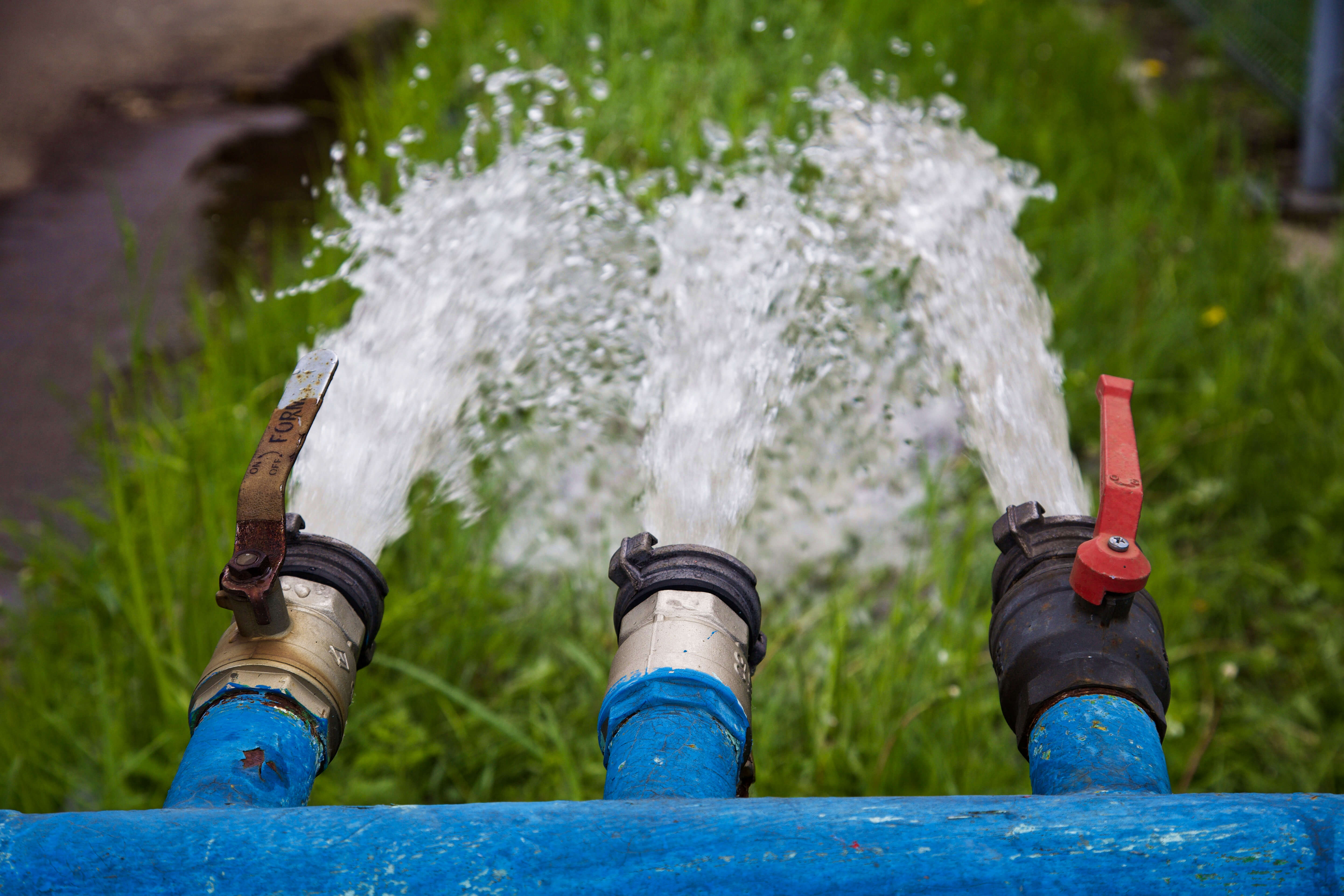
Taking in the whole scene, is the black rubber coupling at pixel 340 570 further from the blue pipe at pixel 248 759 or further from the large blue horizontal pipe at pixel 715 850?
the large blue horizontal pipe at pixel 715 850

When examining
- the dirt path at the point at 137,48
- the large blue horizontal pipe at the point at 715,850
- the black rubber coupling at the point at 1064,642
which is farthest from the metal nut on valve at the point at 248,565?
the dirt path at the point at 137,48

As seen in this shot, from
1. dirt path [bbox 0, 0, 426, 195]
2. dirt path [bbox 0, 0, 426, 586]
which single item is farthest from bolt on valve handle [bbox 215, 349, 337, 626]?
dirt path [bbox 0, 0, 426, 195]

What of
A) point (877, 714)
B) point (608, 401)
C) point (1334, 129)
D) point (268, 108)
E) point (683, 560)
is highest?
point (268, 108)

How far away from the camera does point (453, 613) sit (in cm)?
207

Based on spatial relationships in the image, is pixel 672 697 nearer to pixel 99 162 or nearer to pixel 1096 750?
pixel 1096 750

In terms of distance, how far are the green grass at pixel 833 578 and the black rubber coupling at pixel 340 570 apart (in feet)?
2.57

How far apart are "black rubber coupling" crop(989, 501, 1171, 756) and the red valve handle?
25mm

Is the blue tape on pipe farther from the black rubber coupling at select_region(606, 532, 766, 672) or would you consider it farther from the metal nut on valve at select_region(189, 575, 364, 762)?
the metal nut on valve at select_region(189, 575, 364, 762)

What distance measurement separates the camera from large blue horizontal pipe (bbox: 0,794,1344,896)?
676mm

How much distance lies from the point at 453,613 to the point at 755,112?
78.7 inches

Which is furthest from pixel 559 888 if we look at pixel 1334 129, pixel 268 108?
pixel 268 108

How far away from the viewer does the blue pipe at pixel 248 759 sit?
83cm

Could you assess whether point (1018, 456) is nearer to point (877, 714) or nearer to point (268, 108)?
point (877, 714)

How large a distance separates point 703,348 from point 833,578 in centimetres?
96
